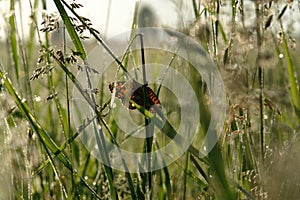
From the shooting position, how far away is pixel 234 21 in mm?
1052

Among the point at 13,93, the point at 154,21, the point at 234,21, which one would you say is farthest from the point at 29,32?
the point at 234,21

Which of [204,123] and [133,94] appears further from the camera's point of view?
[133,94]

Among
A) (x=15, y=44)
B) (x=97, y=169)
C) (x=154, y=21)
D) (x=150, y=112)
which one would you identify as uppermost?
(x=154, y=21)

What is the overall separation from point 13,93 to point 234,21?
0.44 meters

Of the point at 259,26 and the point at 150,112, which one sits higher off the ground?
the point at 259,26

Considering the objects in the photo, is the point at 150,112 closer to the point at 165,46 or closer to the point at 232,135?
the point at 232,135

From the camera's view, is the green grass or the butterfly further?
the butterfly

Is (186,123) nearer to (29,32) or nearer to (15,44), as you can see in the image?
(15,44)

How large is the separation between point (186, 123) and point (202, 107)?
298mm

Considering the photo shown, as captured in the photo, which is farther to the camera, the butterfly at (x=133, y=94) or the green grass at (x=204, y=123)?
the butterfly at (x=133, y=94)

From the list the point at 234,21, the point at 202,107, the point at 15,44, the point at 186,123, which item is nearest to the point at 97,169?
the point at 15,44

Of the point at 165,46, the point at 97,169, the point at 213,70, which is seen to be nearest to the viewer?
the point at 213,70

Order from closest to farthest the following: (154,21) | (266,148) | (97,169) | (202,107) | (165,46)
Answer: (202,107)
(266,148)
(165,46)
(97,169)
(154,21)

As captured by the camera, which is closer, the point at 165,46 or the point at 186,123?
the point at 186,123
